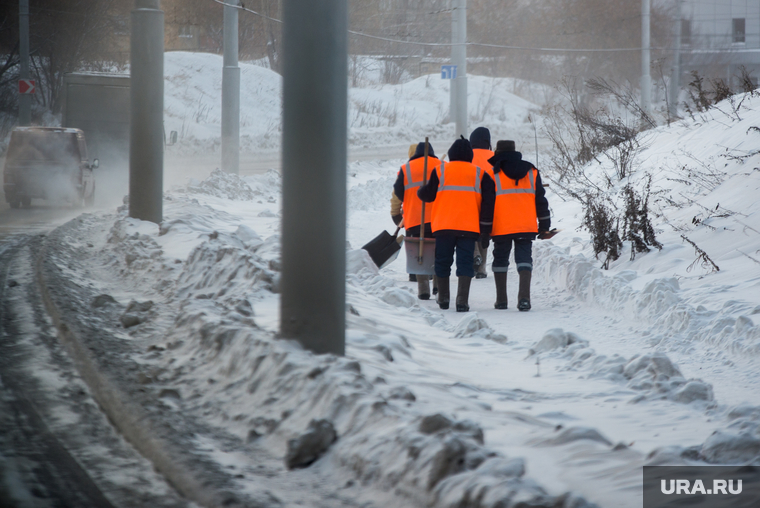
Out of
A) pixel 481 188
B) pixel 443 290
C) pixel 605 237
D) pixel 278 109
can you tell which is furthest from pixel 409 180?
pixel 278 109

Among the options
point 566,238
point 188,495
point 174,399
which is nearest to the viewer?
point 188,495

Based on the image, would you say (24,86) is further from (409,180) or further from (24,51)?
(409,180)

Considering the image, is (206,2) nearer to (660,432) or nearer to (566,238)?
(566,238)

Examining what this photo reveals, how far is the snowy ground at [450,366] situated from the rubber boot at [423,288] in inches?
6.8

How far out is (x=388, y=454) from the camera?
3514 mm

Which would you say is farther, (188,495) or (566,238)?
(566,238)

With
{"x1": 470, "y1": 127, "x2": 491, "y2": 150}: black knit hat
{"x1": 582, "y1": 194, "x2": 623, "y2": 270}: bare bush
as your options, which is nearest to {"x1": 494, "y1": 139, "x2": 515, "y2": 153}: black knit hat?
{"x1": 470, "y1": 127, "x2": 491, "y2": 150}: black knit hat

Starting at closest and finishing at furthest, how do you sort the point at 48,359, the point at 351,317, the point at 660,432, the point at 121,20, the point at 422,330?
1. the point at 660,432
2. the point at 48,359
3. the point at 351,317
4. the point at 422,330
5. the point at 121,20

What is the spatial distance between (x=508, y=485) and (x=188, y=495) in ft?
4.42

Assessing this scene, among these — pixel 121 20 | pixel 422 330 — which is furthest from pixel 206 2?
pixel 422 330

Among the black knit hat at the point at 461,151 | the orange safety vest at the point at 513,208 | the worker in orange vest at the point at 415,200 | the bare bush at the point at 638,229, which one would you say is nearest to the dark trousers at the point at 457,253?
the orange safety vest at the point at 513,208

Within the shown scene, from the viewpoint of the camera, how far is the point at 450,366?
574 cm

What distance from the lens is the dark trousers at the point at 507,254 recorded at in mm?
9102

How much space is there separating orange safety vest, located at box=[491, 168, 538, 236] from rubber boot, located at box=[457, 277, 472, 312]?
26.3 inches
